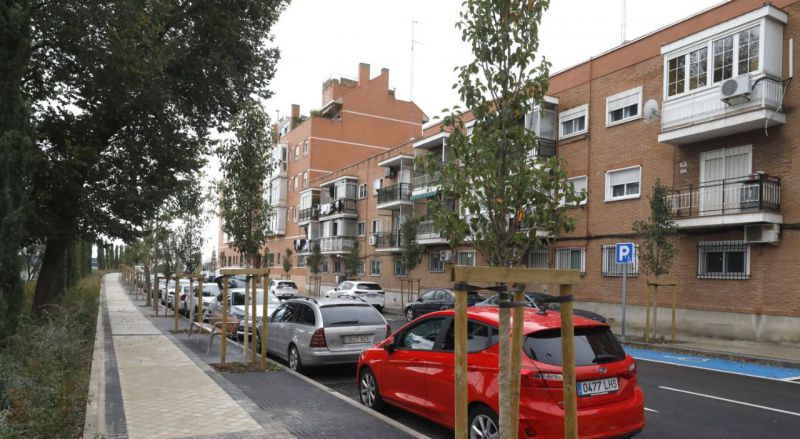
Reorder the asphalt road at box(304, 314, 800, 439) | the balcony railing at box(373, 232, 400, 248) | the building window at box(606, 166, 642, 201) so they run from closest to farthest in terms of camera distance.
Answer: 1. the asphalt road at box(304, 314, 800, 439)
2. the building window at box(606, 166, 642, 201)
3. the balcony railing at box(373, 232, 400, 248)

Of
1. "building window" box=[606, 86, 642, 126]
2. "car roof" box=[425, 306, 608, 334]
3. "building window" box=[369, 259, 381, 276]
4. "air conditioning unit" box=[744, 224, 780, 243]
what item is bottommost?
"building window" box=[369, 259, 381, 276]

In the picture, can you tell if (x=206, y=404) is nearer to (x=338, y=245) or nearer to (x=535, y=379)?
(x=535, y=379)

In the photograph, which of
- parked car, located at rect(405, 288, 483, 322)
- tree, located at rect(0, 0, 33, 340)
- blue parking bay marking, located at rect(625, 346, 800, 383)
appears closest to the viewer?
tree, located at rect(0, 0, 33, 340)

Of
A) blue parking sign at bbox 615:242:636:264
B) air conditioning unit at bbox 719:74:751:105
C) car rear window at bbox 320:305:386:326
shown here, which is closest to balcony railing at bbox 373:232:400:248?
blue parking sign at bbox 615:242:636:264

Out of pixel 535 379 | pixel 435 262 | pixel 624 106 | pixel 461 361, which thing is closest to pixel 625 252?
pixel 624 106

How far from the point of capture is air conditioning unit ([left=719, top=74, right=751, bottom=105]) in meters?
17.1

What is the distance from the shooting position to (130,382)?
8.88 meters

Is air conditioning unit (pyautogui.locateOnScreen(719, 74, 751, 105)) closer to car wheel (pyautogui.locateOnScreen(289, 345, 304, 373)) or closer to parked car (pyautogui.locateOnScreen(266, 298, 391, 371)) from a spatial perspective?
parked car (pyautogui.locateOnScreen(266, 298, 391, 371))

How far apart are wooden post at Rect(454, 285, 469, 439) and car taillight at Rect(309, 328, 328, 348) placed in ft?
23.0

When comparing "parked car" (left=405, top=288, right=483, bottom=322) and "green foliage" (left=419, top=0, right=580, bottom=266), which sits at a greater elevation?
"green foliage" (left=419, top=0, right=580, bottom=266)

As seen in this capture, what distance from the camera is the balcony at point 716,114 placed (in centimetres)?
1714

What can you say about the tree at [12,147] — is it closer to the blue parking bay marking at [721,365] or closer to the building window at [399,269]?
the blue parking bay marking at [721,365]

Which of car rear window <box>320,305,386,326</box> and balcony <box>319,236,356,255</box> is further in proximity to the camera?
balcony <box>319,236,356,255</box>

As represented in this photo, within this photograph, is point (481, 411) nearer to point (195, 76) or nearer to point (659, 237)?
point (659, 237)
